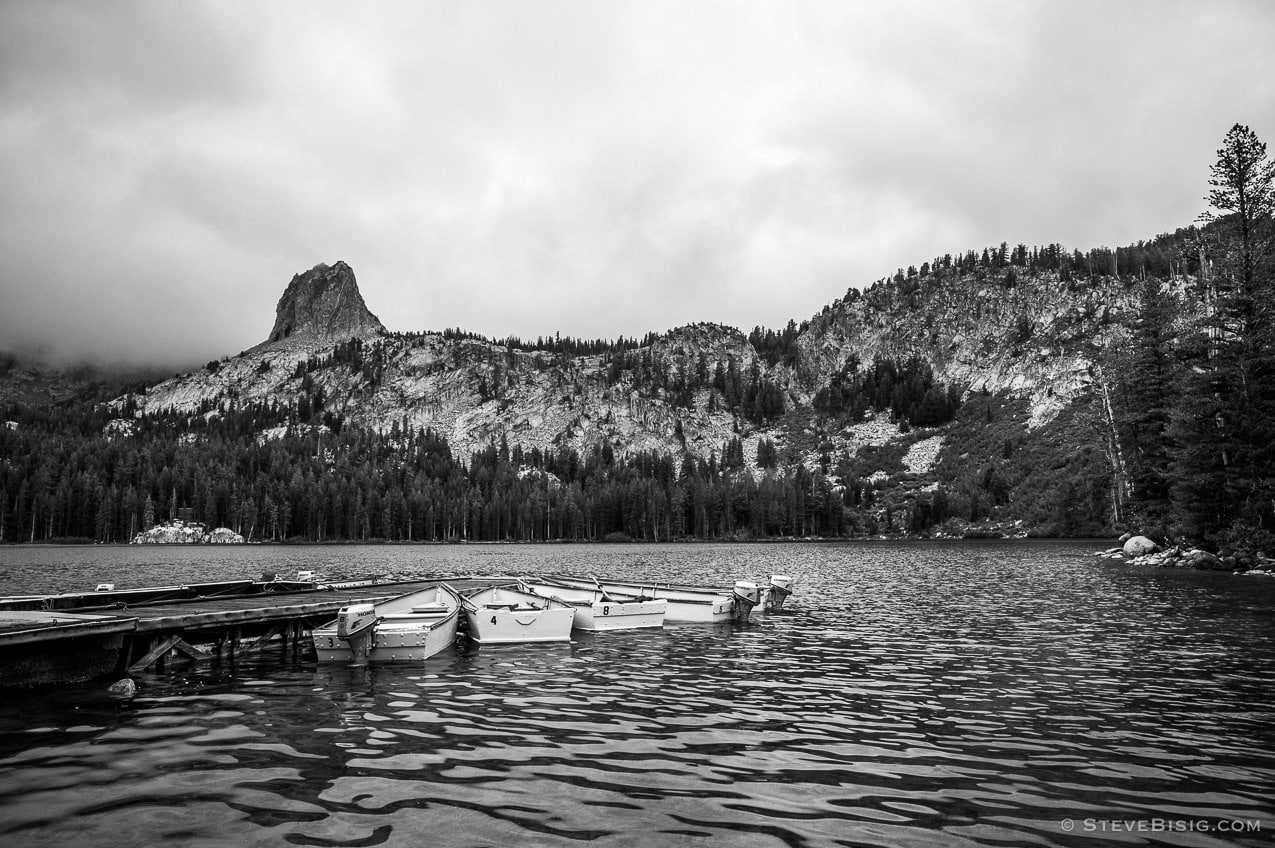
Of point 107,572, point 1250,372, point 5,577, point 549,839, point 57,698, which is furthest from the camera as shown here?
point 107,572

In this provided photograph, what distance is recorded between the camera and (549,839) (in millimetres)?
10250

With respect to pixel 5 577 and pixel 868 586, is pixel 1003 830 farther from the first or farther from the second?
pixel 5 577

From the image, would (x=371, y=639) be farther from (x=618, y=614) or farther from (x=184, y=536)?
(x=184, y=536)

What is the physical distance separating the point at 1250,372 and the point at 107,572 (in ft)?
362

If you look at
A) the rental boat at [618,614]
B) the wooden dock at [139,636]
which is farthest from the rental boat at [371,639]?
the rental boat at [618,614]

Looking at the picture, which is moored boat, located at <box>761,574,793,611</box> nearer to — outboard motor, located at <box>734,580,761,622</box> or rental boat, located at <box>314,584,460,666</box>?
outboard motor, located at <box>734,580,761,622</box>

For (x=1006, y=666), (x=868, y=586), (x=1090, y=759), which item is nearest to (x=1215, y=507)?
(x=868, y=586)

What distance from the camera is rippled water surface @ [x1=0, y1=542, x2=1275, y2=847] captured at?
1079cm

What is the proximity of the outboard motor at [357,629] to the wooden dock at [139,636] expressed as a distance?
5.07 meters

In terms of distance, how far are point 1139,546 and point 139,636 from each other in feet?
289

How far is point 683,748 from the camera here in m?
15.1

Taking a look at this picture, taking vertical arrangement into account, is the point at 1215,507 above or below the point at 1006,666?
above

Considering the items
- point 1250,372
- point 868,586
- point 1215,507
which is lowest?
point 868,586

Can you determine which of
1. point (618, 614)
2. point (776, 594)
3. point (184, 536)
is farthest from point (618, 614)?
point (184, 536)
